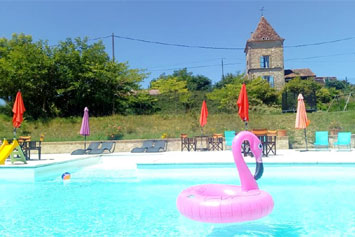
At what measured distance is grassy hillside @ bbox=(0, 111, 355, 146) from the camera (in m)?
16.7

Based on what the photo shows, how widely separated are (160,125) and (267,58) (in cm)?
2280

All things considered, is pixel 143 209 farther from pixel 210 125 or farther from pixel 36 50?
pixel 36 50

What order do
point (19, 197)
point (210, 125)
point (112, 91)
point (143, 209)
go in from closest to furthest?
1. point (143, 209)
2. point (19, 197)
3. point (210, 125)
4. point (112, 91)

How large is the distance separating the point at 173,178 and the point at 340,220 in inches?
186

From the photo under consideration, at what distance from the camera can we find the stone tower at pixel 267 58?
119ft

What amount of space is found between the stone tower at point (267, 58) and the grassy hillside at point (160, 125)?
18.3m

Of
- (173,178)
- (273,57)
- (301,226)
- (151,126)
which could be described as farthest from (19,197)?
(273,57)

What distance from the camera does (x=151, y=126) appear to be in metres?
18.9

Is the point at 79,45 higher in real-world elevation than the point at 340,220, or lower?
higher

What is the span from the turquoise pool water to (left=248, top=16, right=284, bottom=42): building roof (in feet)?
101

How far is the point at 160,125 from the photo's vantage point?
1903 cm

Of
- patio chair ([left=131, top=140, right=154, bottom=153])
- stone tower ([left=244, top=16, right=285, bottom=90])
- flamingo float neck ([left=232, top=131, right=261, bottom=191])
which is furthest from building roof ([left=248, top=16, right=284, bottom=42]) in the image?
flamingo float neck ([left=232, top=131, right=261, bottom=191])

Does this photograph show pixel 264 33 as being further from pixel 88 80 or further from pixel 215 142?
pixel 215 142

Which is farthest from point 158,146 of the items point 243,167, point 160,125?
point 243,167
